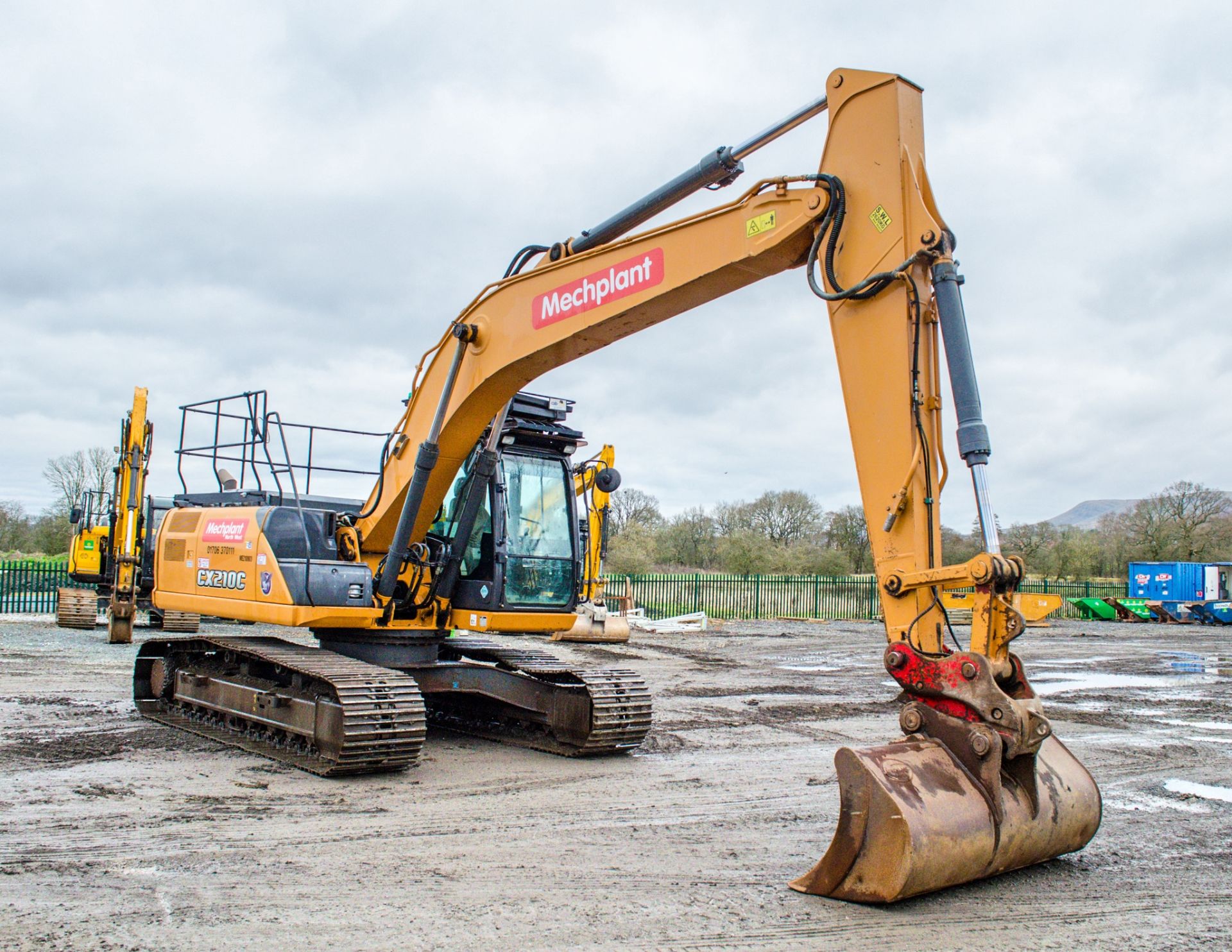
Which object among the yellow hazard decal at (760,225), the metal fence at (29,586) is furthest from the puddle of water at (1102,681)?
the metal fence at (29,586)

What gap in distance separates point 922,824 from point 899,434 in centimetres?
186

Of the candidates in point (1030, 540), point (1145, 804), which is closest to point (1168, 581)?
point (1030, 540)

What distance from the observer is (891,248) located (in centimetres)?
507

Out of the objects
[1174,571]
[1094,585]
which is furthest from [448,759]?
[1094,585]

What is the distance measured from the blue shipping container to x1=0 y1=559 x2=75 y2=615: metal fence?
35659 mm

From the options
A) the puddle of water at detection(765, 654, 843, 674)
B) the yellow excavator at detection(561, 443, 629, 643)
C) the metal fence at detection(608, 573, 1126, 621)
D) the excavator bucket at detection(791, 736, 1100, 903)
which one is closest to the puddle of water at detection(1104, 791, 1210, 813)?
the excavator bucket at detection(791, 736, 1100, 903)

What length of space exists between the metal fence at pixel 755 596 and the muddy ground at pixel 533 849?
21.7m

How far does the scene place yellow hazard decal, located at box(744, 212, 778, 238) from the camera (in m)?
5.59

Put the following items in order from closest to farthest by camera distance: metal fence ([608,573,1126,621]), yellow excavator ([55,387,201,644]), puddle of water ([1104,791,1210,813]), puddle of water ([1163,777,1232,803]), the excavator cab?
puddle of water ([1104,791,1210,813]), puddle of water ([1163,777,1232,803]), the excavator cab, yellow excavator ([55,387,201,644]), metal fence ([608,573,1126,621])

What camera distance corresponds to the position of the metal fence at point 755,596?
1260 inches

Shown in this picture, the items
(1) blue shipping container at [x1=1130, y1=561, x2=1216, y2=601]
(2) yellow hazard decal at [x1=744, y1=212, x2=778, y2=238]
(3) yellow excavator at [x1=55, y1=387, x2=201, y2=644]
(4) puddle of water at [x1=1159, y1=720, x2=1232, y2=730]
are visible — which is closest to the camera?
(2) yellow hazard decal at [x1=744, y1=212, x2=778, y2=238]

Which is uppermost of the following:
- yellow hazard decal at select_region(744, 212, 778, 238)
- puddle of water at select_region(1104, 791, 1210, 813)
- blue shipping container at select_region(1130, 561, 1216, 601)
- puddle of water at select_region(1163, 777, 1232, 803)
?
yellow hazard decal at select_region(744, 212, 778, 238)

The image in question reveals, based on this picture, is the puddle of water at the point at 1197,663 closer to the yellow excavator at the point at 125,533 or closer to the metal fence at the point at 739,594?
the metal fence at the point at 739,594

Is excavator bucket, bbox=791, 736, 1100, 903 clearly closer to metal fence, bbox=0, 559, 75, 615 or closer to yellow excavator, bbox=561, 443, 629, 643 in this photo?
yellow excavator, bbox=561, 443, 629, 643
